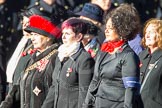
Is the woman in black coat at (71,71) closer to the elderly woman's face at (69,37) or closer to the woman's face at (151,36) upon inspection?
the elderly woman's face at (69,37)

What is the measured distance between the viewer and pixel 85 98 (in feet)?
27.1

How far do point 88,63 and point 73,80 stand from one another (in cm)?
25

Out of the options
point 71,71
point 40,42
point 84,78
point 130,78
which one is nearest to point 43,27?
point 40,42

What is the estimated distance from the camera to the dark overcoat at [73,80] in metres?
8.38

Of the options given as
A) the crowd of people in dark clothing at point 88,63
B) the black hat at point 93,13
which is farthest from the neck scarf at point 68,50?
the black hat at point 93,13

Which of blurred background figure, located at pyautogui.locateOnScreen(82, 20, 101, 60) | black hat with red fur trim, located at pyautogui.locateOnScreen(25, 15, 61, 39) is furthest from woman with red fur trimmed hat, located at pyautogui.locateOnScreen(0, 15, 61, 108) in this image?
blurred background figure, located at pyautogui.locateOnScreen(82, 20, 101, 60)

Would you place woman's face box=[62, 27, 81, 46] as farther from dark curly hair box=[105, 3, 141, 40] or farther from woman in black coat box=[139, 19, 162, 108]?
woman in black coat box=[139, 19, 162, 108]

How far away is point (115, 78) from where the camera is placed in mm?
7777

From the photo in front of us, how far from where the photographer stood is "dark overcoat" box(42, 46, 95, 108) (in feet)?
27.5

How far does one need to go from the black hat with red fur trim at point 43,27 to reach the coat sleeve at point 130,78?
177cm

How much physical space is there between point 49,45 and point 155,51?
127 cm

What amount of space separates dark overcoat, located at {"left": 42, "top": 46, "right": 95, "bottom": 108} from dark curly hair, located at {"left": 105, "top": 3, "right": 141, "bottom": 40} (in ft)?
2.09

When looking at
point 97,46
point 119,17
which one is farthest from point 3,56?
point 119,17

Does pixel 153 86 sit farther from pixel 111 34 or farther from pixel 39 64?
pixel 39 64
